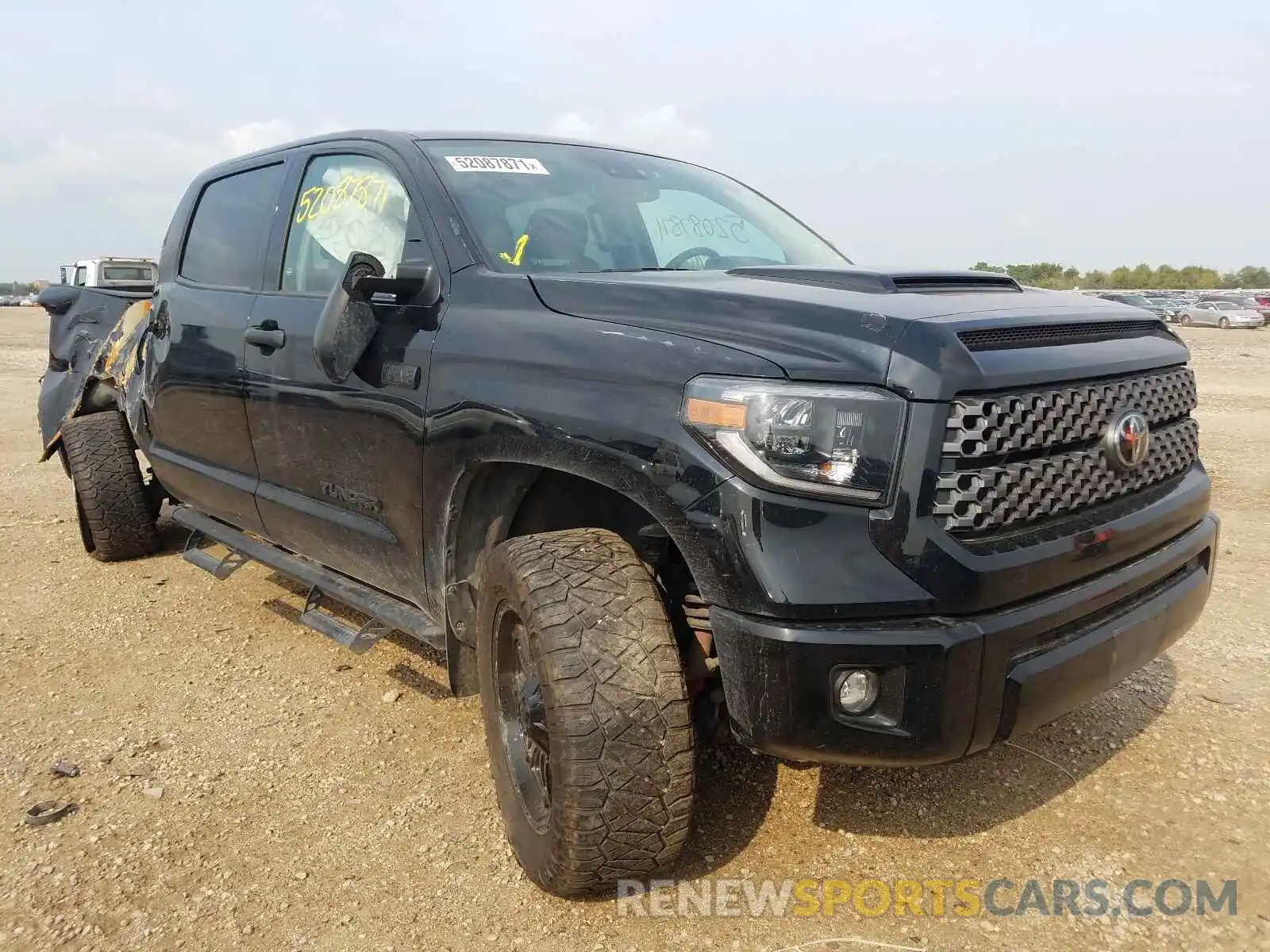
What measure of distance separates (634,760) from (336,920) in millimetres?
865

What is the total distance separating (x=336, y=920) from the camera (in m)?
2.43

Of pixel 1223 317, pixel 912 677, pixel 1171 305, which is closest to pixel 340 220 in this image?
pixel 912 677

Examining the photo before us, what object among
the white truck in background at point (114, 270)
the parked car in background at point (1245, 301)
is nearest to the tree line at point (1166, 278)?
the parked car in background at point (1245, 301)

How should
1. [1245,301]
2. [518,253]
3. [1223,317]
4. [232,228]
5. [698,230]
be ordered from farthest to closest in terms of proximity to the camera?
1. [1245,301]
2. [1223,317]
3. [232,228]
4. [698,230]
5. [518,253]

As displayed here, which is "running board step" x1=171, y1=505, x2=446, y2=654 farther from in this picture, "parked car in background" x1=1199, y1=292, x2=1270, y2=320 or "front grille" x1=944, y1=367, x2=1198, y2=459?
"parked car in background" x1=1199, y1=292, x2=1270, y2=320

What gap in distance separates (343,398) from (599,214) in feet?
3.33

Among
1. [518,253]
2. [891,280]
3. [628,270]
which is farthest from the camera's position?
[628,270]

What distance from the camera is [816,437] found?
2.03 m

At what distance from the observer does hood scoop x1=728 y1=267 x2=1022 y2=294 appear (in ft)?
8.10

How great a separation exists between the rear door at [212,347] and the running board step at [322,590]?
109 mm

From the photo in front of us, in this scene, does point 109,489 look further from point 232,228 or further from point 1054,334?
point 1054,334

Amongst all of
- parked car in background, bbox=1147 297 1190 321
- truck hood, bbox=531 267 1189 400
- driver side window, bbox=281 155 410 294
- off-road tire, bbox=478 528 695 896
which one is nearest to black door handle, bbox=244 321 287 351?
driver side window, bbox=281 155 410 294

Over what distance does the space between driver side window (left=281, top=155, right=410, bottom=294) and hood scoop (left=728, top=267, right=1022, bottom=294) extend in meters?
Result: 1.19

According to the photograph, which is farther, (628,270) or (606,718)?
(628,270)
